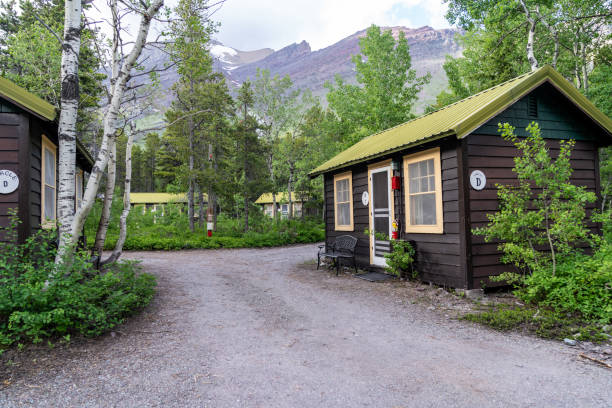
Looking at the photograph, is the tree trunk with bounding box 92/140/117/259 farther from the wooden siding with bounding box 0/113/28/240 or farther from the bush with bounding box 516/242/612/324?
the bush with bounding box 516/242/612/324

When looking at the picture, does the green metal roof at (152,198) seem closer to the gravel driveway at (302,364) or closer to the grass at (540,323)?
the gravel driveway at (302,364)

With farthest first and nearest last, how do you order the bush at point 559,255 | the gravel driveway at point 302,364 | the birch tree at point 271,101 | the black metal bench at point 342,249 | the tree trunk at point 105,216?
the birch tree at point 271,101 < the black metal bench at point 342,249 < the tree trunk at point 105,216 < the bush at point 559,255 < the gravel driveway at point 302,364

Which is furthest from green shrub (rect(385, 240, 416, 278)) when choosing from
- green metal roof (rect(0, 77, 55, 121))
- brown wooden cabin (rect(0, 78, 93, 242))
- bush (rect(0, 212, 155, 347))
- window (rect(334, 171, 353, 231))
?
green metal roof (rect(0, 77, 55, 121))

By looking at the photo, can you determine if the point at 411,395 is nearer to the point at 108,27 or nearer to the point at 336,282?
the point at 336,282

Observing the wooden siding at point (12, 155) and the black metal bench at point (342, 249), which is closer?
the wooden siding at point (12, 155)

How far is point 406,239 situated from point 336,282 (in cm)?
180

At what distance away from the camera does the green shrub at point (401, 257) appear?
7.06 m

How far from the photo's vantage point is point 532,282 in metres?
4.92

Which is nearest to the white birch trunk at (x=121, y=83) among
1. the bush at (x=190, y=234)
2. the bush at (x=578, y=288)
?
the bush at (x=578, y=288)

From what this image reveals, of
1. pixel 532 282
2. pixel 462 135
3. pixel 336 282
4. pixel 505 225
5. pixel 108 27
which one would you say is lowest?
pixel 336 282

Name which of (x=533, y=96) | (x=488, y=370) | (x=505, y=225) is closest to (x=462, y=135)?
(x=505, y=225)

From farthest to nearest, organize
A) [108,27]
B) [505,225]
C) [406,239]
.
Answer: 1. [406,239]
2. [108,27]
3. [505,225]

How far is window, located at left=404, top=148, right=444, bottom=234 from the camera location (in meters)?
6.52

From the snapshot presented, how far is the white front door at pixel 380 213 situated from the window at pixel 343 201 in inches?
42.8
